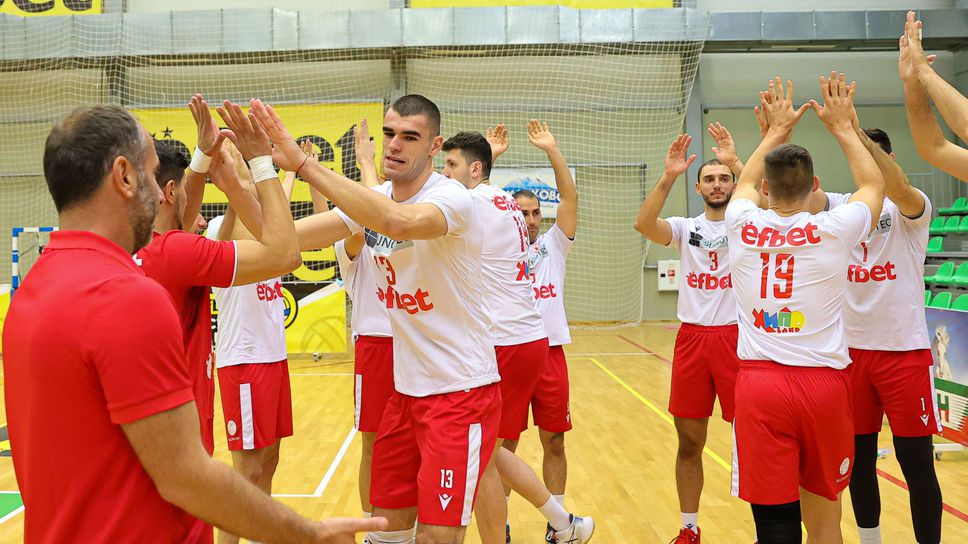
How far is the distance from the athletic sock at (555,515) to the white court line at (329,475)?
6.67 feet

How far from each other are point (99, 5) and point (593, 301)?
12.2 metres

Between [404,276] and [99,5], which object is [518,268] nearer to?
[404,276]

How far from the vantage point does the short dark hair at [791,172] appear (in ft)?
10.8

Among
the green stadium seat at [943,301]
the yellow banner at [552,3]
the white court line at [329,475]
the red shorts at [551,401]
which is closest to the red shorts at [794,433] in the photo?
the red shorts at [551,401]

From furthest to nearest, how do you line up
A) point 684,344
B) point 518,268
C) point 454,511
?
point 684,344 → point 518,268 → point 454,511

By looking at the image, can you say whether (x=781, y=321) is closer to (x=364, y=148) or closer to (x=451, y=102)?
(x=364, y=148)

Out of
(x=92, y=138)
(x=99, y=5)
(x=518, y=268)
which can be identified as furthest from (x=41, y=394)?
(x=99, y=5)

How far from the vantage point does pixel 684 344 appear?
4.93 meters

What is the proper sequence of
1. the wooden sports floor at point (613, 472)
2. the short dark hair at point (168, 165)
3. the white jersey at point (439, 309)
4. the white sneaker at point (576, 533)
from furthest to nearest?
the wooden sports floor at point (613, 472) < the white sneaker at point (576, 533) < the white jersey at point (439, 309) < the short dark hair at point (168, 165)

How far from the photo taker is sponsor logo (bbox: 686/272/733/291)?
4.86m

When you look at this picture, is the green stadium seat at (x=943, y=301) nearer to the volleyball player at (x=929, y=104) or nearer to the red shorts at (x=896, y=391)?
the red shorts at (x=896, y=391)

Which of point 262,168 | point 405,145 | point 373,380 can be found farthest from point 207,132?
point 373,380

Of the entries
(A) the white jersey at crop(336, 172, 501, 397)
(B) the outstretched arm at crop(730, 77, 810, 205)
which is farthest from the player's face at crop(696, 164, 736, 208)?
(A) the white jersey at crop(336, 172, 501, 397)

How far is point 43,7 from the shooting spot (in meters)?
15.7
